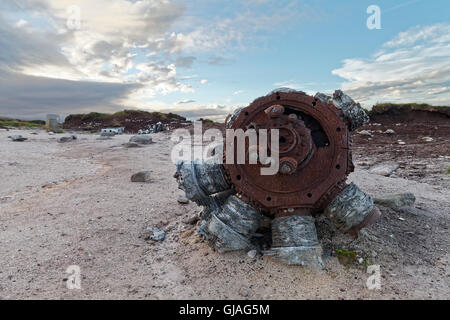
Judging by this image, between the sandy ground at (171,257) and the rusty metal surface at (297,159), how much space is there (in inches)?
27.3

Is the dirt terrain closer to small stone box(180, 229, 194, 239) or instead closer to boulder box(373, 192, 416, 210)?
small stone box(180, 229, 194, 239)

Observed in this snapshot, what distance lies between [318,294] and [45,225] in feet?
13.2

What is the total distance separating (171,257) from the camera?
3549mm

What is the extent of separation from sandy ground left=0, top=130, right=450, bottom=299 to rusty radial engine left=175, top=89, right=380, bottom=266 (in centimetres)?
29

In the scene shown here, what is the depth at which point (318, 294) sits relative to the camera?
2.81 m

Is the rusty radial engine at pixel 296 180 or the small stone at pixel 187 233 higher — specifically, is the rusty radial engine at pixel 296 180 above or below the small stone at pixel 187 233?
above

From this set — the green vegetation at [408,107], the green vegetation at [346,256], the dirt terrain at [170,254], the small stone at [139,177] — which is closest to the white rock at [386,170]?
the dirt terrain at [170,254]

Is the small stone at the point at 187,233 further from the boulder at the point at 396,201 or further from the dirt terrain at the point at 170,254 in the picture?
the boulder at the point at 396,201

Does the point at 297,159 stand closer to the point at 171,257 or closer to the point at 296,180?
Answer: the point at 296,180

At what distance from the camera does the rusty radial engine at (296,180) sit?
10.2 feet

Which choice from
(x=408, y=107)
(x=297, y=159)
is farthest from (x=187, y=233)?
(x=408, y=107)

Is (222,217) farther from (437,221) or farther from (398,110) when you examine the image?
(398,110)

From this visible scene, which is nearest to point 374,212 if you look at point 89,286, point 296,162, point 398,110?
point 296,162
